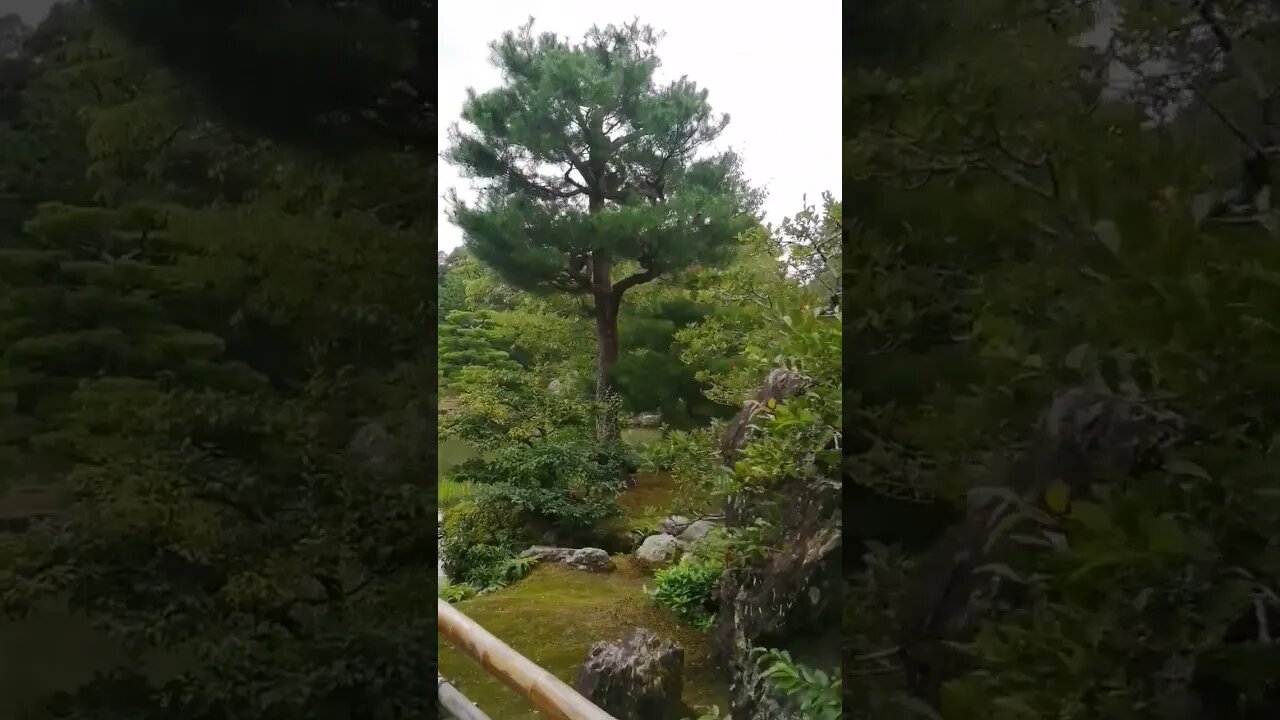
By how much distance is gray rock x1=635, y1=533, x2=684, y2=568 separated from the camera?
1.88 meters

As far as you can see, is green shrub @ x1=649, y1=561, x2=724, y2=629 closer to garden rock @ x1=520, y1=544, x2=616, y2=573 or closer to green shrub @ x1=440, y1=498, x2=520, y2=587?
garden rock @ x1=520, y1=544, x2=616, y2=573

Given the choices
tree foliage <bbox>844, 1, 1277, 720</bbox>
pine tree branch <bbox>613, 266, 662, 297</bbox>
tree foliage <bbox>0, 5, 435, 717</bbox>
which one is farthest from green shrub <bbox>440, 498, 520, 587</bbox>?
tree foliage <bbox>844, 1, 1277, 720</bbox>

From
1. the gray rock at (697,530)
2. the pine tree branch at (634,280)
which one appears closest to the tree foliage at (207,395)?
the pine tree branch at (634,280)

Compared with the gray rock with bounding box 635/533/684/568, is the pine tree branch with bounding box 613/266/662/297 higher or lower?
higher

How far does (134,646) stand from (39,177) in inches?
36.8

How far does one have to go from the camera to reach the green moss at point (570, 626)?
6.16 feet

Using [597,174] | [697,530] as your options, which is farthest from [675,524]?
[597,174]

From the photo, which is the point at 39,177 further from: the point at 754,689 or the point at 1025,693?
the point at 1025,693

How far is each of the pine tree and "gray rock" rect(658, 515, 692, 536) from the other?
0.24 meters

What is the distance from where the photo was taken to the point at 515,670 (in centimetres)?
190

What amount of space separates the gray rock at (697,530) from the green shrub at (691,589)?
56 mm

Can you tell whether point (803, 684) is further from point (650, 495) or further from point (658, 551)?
point (650, 495)

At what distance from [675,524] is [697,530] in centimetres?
5

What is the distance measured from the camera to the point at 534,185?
1.93 m
